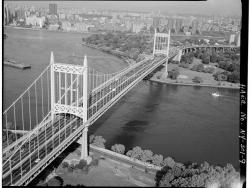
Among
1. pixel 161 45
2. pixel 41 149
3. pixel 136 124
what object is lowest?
pixel 136 124

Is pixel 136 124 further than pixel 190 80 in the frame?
No

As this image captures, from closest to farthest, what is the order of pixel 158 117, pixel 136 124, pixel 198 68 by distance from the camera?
pixel 136 124 < pixel 158 117 < pixel 198 68

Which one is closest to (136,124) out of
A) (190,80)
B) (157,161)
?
(157,161)

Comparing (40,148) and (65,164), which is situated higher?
(40,148)

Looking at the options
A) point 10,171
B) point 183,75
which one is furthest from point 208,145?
point 183,75

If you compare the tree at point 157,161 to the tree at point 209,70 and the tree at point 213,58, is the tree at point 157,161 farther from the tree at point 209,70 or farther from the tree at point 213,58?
the tree at point 213,58

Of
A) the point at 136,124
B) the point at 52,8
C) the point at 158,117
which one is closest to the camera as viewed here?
the point at 52,8

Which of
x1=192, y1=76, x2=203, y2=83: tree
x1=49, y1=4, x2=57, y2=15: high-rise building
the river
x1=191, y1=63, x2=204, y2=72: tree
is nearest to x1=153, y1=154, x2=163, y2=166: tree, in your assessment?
the river

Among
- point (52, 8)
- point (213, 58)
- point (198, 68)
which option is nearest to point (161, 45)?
point (198, 68)

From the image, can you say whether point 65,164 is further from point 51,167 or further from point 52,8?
point 52,8

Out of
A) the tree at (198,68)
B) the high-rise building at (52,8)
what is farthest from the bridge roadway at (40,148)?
the tree at (198,68)
